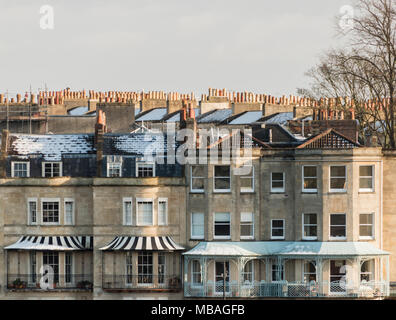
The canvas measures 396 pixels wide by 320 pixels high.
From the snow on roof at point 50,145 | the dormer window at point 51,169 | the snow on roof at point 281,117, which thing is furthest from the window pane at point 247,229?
the snow on roof at point 281,117

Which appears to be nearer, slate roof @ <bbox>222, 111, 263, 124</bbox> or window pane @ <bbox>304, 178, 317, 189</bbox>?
window pane @ <bbox>304, 178, 317, 189</bbox>

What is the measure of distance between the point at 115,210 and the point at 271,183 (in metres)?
9.10

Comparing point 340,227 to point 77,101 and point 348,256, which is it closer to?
point 348,256

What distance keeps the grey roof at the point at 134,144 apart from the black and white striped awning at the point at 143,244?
547cm

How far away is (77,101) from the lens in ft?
470

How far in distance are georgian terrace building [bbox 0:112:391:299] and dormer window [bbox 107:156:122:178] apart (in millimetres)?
83

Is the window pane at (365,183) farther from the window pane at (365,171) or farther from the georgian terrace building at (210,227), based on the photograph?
the window pane at (365,171)

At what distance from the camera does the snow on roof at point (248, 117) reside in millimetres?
119125

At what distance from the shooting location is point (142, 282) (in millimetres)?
72625

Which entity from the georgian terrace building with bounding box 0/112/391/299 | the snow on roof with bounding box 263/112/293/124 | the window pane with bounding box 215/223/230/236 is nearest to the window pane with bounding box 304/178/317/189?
the georgian terrace building with bounding box 0/112/391/299

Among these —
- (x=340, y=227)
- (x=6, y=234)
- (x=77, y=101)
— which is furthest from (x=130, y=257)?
(x=77, y=101)

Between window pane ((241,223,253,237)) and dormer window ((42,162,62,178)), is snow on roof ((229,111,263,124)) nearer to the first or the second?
dormer window ((42,162,62,178))

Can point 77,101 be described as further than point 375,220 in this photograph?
Yes

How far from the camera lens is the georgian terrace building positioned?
237ft
